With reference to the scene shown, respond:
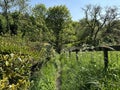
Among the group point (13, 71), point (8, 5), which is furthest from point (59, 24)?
point (13, 71)

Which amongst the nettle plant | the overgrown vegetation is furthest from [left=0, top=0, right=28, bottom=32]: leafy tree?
the nettle plant

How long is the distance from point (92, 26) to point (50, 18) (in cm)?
903

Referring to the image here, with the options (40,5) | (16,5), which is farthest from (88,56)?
(40,5)

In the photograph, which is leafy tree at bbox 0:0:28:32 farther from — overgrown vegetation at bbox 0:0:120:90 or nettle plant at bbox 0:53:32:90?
nettle plant at bbox 0:53:32:90

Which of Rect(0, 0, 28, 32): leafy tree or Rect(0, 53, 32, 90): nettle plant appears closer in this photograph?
Rect(0, 53, 32, 90): nettle plant

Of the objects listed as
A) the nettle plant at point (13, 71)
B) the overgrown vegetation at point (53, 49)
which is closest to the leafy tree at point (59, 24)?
the overgrown vegetation at point (53, 49)

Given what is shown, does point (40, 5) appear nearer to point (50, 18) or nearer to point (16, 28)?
point (50, 18)

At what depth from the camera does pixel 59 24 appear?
57.4 meters

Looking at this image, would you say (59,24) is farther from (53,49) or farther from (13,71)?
(13,71)

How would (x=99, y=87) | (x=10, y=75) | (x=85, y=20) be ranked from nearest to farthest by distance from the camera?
(x=99, y=87) < (x=10, y=75) < (x=85, y=20)

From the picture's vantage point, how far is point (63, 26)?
57.5 metres

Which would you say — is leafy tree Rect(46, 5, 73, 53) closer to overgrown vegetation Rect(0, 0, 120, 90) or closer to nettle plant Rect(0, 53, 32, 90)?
overgrown vegetation Rect(0, 0, 120, 90)

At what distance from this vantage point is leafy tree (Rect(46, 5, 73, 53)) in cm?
5435

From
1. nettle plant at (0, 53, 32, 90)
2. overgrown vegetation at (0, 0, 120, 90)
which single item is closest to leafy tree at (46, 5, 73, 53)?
overgrown vegetation at (0, 0, 120, 90)
